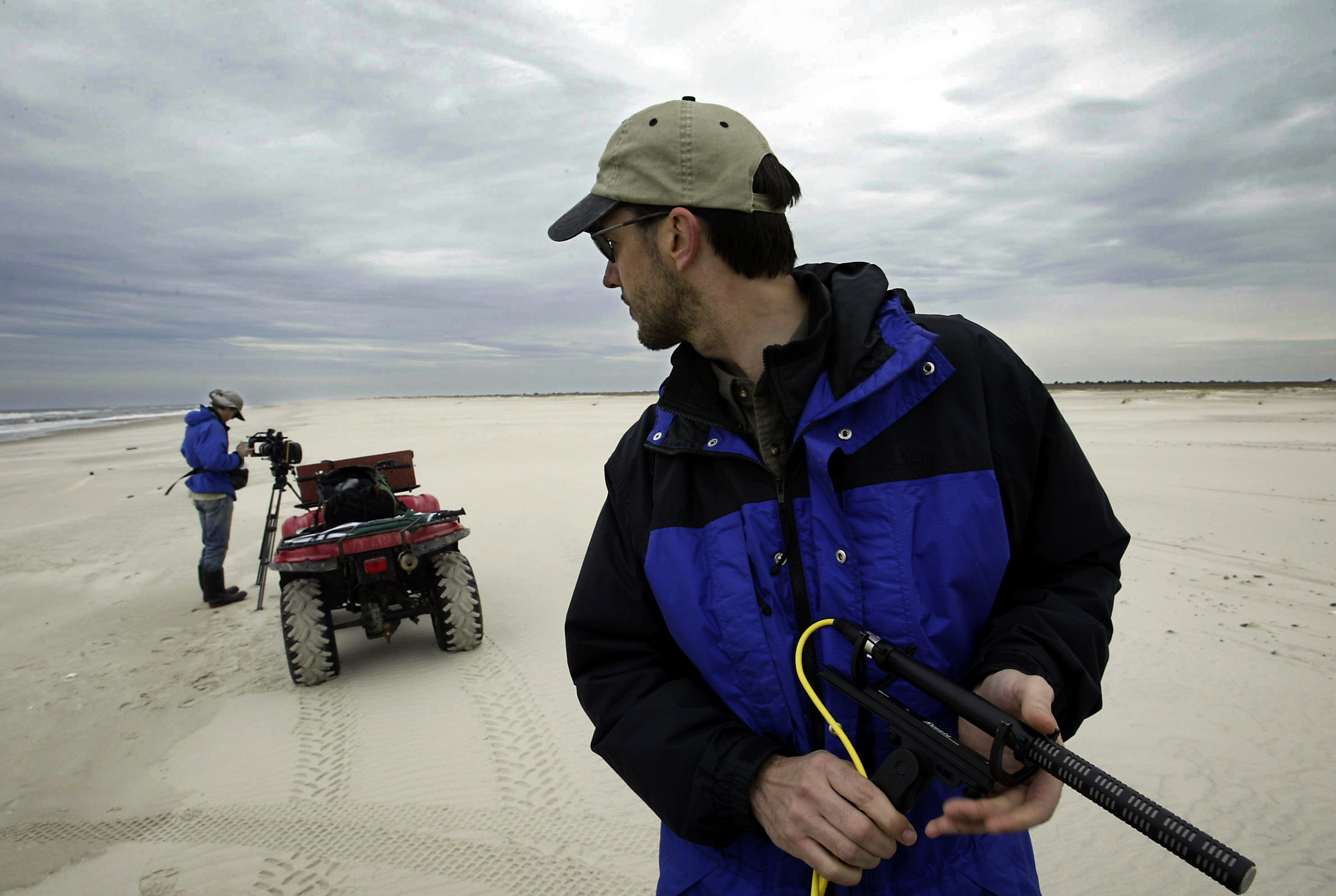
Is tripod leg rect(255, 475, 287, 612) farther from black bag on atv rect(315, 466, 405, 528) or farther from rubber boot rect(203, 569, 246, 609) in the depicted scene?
black bag on atv rect(315, 466, 405, 528)

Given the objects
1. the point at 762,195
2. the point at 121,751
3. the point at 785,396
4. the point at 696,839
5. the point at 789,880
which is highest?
the point at 762,195

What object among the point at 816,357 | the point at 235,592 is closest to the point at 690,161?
the point at 816,357

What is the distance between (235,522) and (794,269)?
12.2m

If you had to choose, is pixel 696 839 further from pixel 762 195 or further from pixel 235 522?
pixel 235 522

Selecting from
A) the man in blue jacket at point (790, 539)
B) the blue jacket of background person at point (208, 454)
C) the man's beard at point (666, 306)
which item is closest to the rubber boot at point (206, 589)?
the blue jacket of background person at point (208, 454)

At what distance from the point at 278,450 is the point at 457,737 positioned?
407 centimetres

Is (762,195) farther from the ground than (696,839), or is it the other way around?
(762,195)

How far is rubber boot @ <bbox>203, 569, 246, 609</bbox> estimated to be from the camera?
7.01 metres

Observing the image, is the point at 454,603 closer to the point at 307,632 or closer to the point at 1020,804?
the point at 307,632

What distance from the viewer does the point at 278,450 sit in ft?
22.2

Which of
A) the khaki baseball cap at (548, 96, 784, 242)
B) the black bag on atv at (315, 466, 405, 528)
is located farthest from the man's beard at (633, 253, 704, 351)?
the black bag on atv at (315, 466, 405, 528)

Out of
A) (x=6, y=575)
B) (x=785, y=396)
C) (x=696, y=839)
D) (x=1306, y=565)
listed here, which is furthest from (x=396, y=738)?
(x=1306, y=565)

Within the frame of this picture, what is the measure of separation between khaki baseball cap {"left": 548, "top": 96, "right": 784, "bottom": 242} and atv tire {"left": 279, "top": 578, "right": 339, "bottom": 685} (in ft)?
14.4

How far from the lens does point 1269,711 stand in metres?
4.12
